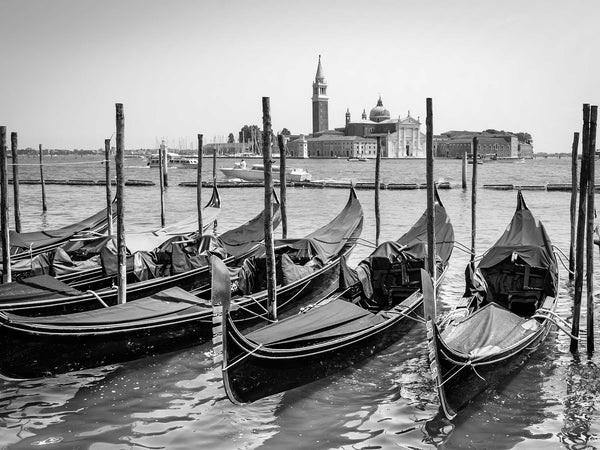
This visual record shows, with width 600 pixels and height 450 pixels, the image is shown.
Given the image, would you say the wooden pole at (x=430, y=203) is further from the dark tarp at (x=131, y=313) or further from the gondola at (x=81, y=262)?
the gondola at (x=81, y=262)

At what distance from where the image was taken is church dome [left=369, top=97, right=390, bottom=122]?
115250mm

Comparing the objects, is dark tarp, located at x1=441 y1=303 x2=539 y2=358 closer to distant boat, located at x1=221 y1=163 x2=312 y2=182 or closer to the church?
distant boat, located at x1=221 y1=163 x2=312 y2=182

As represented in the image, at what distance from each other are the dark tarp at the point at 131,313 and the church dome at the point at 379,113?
111 metres

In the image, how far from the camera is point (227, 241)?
33.4 feet

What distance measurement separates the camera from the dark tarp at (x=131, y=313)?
18.5 feet

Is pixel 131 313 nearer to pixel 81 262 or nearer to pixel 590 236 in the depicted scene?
pixel 81 262

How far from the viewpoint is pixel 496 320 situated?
5.94 m

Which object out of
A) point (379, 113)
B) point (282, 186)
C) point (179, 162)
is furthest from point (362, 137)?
point (282, 186)

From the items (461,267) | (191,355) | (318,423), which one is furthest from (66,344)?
(461,267)

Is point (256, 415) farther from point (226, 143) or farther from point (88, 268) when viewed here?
point (226, 143)

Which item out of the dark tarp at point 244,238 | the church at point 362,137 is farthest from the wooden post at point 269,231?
the church at point 362,137

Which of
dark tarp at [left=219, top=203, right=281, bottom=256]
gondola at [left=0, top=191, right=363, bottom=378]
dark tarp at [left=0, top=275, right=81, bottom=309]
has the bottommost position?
gondola at [left=0, top=191, right=363, bottom=378]

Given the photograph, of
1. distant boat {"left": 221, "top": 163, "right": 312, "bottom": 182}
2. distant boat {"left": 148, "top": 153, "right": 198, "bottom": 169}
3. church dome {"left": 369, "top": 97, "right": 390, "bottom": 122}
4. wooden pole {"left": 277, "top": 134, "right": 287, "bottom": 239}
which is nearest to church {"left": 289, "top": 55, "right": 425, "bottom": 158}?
church dome {"left": 369, "top": 97, "right": 390, "bottom": 122}

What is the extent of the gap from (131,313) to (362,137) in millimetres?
104309
